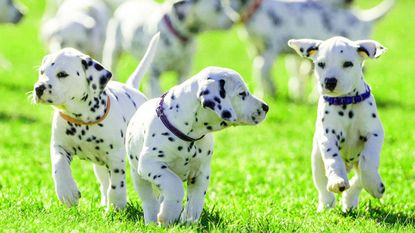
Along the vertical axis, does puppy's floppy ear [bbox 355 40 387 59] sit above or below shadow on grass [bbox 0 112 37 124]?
above

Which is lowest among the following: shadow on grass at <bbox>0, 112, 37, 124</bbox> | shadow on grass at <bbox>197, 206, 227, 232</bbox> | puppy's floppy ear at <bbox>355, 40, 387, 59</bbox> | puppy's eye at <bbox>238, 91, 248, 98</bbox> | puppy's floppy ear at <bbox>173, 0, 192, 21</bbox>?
shadow on grass at <bbox>0, 112, 37, 124</bbox>

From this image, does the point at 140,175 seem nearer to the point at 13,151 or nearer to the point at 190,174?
the point at 190,174

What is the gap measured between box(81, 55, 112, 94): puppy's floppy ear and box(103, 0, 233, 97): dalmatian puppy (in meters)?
5.76

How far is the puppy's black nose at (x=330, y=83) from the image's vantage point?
7.61 m

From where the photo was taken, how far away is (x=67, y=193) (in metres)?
7.46

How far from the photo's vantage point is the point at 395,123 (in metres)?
13.4

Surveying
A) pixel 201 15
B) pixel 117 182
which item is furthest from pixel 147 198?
pixel 201 15

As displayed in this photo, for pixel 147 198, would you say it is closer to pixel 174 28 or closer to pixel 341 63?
pixel 341 63

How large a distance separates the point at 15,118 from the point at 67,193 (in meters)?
6.81

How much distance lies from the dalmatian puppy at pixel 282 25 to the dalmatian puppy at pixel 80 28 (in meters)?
2.26

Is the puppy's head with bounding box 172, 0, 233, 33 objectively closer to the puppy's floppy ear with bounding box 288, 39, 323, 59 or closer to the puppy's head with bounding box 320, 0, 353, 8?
the puppy's head with bounding box 320, 0, 353, 8

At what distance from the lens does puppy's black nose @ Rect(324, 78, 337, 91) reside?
7.61 meters

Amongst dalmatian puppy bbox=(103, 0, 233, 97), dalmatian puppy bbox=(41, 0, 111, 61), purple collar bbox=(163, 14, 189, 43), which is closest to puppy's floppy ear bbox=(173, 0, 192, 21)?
dalmatian puppy bbox=(103, 0, 233, 97)

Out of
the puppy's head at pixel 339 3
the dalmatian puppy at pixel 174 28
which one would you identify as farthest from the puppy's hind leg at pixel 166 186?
the puppy's head at pixel 339 3
